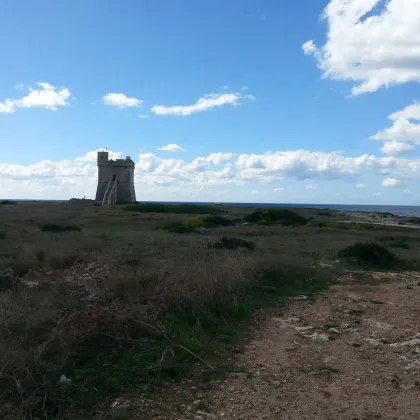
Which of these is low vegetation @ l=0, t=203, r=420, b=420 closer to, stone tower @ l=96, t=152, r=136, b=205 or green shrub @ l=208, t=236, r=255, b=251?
green shrub @ l=208, t=236, r=255, b=251

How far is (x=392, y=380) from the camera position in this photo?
529 centimetres

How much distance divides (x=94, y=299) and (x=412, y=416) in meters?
4.93

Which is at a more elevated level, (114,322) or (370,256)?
(114,322)

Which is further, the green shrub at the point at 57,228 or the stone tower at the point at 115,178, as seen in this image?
the stone tower at the point at 115,178

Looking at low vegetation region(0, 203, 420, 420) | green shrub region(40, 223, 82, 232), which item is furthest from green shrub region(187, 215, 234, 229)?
low vegetation region(0, 203, 420, 420)

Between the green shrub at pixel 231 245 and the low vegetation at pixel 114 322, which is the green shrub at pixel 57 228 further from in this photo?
the low vegetation at pixel 114 322

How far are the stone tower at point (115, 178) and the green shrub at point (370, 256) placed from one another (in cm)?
5190

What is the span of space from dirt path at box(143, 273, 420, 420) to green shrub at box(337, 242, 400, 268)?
18.7 ft

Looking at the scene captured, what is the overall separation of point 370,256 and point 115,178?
55.2 meters

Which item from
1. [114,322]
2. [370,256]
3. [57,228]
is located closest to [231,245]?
[370,256]

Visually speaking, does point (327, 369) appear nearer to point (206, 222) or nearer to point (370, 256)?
point (370, 256)

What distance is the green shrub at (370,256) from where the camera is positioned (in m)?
14.9

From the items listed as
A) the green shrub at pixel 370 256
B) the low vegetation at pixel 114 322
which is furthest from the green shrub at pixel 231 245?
the low vegetation at pixel 114 322

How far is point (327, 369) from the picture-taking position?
5.62m
